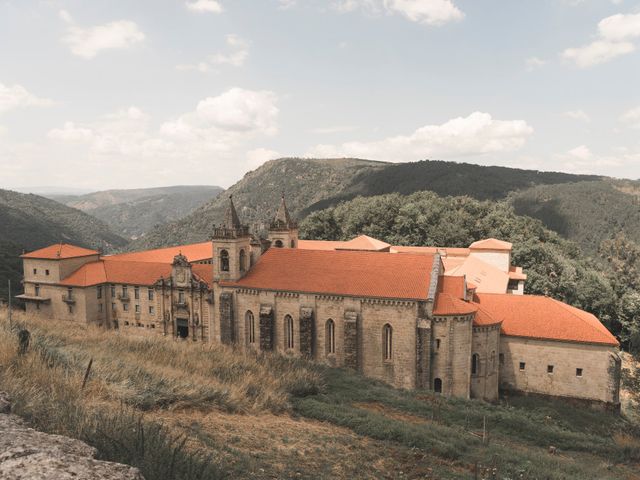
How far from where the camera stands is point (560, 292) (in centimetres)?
5019

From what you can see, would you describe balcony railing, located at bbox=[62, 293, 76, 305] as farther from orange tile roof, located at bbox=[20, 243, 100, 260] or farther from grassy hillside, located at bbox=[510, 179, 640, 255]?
grassy hillside, located at bbox=[510, 179, 640, 255]

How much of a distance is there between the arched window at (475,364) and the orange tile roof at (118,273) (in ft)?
86.2

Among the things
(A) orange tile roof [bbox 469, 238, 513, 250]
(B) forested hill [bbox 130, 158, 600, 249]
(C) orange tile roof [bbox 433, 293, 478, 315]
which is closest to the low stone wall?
(C) orange tile roof [bbox 433, 293, 478, 315]

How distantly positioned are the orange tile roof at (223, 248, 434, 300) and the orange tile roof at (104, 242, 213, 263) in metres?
17.5

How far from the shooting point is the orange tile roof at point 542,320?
29875 mm

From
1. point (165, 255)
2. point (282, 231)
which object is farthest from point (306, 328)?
point (165, 255)

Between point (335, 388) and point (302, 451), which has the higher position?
point (302, 451)

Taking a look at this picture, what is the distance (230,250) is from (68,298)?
17.9 m

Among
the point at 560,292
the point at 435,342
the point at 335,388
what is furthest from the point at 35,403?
the point at 560,292

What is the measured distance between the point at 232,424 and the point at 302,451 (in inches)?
73.7

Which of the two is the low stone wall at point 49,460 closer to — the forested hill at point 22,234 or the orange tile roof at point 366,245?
the orange tile roof at point 366,245

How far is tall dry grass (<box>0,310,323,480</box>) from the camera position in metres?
6.48

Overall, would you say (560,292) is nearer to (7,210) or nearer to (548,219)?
(548,219)

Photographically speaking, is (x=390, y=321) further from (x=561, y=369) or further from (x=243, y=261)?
(x=243, y=261)
